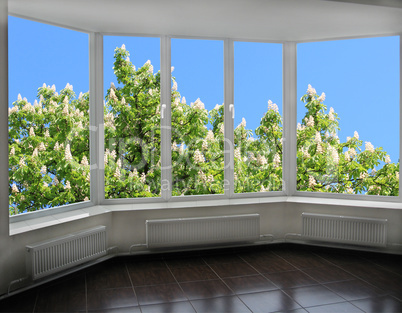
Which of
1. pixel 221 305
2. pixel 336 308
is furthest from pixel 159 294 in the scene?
pixel 336 308

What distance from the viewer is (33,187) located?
3.93 metres

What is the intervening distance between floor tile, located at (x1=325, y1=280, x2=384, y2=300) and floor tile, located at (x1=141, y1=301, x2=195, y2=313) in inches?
51.3

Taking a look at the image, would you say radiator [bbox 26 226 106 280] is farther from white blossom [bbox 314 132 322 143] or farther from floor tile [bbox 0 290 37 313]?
white blossom [bbox 314 132 322 143]

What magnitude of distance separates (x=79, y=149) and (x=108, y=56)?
111cm

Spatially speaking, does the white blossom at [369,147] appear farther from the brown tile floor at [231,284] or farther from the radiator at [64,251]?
the radiator at [64,251]

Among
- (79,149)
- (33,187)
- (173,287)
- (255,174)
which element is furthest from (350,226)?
(33,187)

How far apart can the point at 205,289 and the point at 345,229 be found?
1896 mm

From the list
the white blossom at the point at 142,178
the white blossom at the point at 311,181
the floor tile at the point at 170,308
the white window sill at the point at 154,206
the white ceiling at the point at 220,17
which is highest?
the white ceiling at the point at 220,17

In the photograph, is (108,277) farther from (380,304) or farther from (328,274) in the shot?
(380,304)

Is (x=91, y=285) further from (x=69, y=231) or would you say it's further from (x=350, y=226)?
(x=350, y=226)

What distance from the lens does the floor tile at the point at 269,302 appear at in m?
3.12

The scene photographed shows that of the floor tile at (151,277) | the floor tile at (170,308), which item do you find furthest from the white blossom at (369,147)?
the floor tile at (170,308)

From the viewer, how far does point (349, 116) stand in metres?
4.85

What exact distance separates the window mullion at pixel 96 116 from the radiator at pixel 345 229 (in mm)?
Answer: 2412
